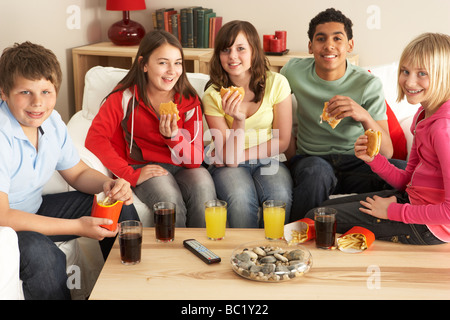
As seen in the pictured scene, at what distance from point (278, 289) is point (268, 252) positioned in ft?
0.61

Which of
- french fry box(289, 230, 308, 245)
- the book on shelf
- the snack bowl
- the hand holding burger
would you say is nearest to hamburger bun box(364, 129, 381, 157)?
the hand holding burger

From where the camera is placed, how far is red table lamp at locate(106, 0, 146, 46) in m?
4.14

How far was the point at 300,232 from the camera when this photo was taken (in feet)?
6.34

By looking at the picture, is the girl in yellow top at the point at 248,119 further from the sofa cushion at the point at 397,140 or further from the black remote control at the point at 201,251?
the black remote control at the point at 201,251

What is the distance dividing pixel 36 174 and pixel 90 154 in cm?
48

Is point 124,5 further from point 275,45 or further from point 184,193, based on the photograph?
point 184,193

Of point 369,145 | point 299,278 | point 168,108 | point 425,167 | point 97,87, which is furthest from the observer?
point 97,87

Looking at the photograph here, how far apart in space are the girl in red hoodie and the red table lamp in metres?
1.68

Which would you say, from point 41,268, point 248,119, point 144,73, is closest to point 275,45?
point 248,119

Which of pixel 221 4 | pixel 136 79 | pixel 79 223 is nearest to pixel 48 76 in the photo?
pixel 79 223

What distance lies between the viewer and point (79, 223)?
1.89 meters

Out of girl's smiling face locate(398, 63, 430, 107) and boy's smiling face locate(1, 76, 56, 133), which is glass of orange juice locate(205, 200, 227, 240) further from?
girl's smiling face locate(398, 63, 430, 107)

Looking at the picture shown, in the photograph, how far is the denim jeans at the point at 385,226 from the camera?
1.93 m

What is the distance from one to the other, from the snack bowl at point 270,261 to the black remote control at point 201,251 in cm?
7
